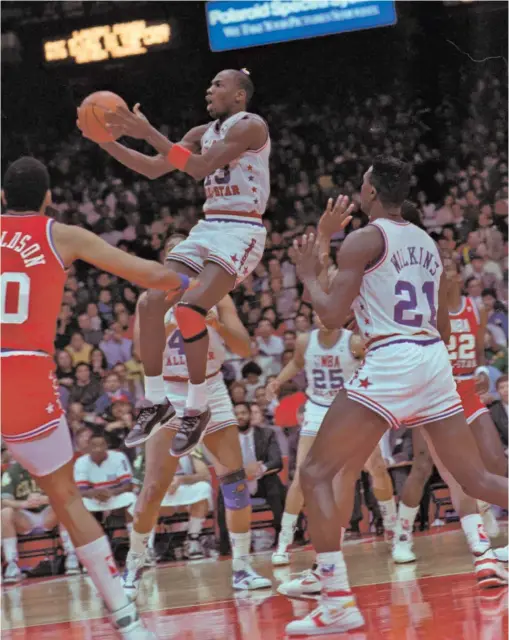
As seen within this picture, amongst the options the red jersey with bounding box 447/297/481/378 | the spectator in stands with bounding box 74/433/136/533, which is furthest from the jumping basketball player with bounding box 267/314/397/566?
the spectator in stands with bounding box 74/433/136/533

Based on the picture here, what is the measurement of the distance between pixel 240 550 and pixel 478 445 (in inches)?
71.9

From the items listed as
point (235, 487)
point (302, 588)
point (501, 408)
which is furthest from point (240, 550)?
point (501, 408)

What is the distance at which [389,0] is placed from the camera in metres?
13.5

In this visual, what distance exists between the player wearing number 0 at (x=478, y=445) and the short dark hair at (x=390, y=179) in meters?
2.17

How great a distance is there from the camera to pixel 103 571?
4.93m

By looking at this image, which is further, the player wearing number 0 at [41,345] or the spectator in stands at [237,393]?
the spectator in stands at [237,393]

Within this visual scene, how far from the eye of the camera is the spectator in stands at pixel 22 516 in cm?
978

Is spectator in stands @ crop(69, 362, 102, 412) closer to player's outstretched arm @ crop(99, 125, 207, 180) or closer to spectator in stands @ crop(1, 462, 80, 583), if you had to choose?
spectator in stands @ crop(1, 462, 80, 583)

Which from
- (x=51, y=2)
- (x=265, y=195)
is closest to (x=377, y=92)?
(x=51, y=2)

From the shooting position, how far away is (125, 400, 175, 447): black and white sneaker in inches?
245

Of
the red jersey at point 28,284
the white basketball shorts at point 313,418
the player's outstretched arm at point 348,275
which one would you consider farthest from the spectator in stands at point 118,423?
the red jersey at point 28,284

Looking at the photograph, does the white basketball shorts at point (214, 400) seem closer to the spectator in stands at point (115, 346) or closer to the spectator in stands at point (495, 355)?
the spectator in stands at point (495, 355)

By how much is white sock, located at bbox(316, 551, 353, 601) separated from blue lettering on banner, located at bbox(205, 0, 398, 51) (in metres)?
9.70

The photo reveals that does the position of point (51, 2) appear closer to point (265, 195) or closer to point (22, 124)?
point (22, 124)
